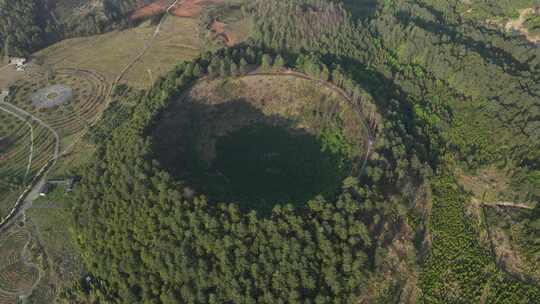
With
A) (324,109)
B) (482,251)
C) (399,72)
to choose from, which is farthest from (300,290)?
(399,72)

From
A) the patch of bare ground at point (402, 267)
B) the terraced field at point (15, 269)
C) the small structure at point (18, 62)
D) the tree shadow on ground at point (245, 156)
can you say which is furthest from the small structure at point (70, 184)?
the patch of bare ground at point (402, 267)

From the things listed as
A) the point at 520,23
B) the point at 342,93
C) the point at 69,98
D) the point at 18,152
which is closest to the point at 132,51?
the point at 69,98

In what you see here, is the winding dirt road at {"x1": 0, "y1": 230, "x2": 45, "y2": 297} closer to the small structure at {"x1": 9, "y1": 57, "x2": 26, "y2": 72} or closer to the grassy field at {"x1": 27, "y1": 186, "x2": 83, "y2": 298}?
the grassy field at {"x1": 27, "y1": 186, "x2": 83, "y2": 298}

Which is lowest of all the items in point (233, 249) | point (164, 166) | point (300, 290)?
point (300, 290)

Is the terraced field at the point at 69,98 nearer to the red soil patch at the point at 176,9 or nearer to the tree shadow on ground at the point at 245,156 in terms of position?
the tree shadow on ground at the point at 245,156

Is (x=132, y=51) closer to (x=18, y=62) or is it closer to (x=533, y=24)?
(x=18, y=62)

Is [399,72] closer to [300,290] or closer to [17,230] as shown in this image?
[300,290]
